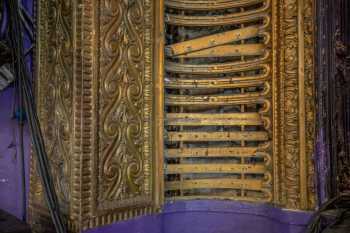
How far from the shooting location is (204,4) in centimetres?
246

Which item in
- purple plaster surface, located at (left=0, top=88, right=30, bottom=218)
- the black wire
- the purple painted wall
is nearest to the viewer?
the black wire

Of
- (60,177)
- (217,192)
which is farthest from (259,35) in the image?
(60,177)

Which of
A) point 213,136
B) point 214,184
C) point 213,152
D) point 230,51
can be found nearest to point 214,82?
point 230,51

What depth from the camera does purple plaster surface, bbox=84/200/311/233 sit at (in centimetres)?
212

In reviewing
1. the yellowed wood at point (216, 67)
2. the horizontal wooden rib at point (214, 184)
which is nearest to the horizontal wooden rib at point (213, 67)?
the yellowed wood at point (216, 67)

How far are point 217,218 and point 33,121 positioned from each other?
1.52 m

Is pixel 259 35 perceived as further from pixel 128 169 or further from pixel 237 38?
pixel 128 169

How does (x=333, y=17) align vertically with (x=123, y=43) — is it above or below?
above

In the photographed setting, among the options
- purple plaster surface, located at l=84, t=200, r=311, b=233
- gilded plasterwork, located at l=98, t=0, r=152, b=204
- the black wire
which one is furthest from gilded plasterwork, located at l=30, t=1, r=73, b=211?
purple plaster surface, located at l=84, t=200, r=311, b=233

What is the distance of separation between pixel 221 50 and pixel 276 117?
655mm

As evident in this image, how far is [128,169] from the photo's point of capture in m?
1.94

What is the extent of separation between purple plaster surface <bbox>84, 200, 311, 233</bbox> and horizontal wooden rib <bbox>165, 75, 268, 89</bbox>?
87 centimetres

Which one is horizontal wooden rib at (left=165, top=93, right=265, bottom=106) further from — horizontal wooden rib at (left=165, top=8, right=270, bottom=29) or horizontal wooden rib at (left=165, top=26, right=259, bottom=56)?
horizontal wooden rib at (left=165, top=8, right=270, bottom=29)

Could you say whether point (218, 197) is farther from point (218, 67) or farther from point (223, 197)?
point (218, 67)
